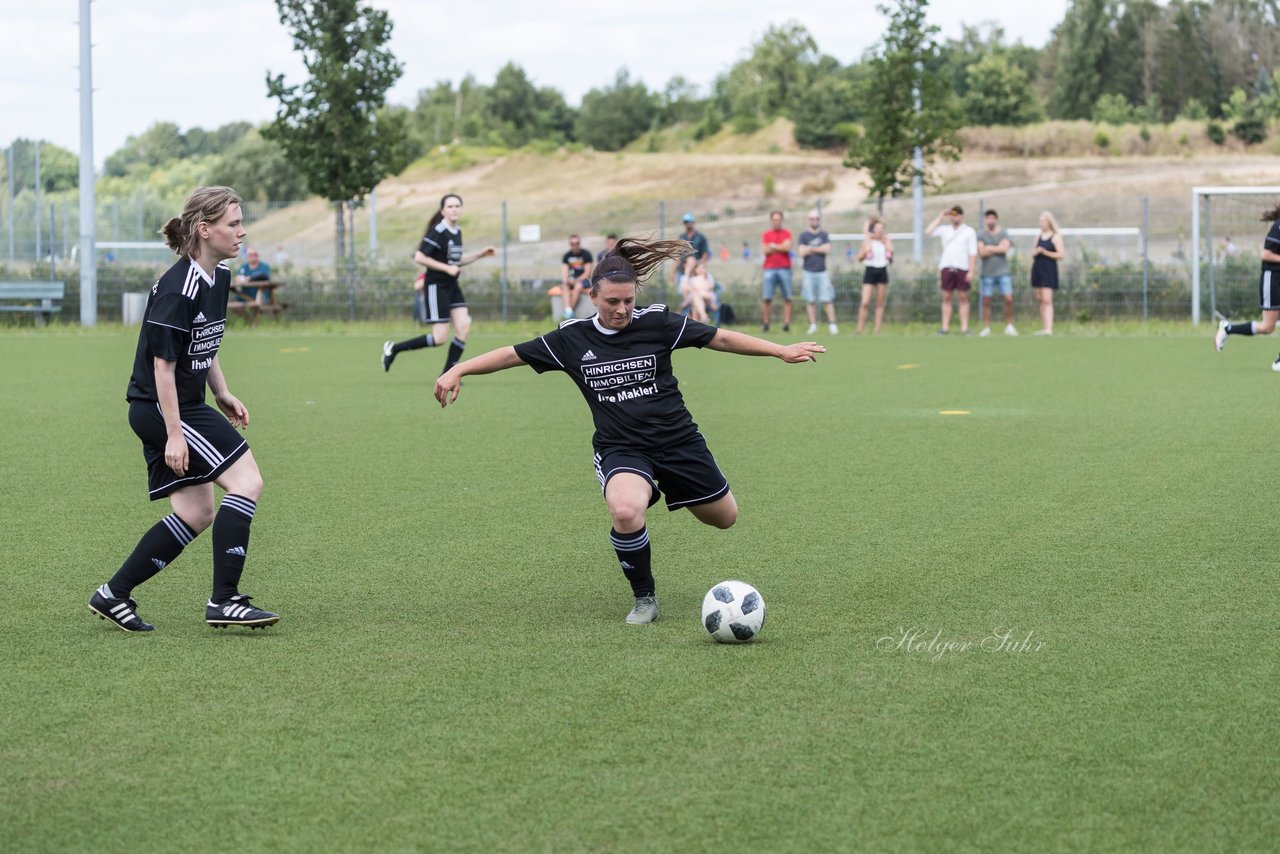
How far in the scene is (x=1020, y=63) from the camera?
108 meters

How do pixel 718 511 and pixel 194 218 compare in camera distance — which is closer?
pixel 194 218

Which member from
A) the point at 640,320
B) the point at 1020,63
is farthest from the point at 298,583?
the point at 1020,63

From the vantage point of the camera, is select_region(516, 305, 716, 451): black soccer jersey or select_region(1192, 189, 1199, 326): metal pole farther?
select_region(1192, 189, 1199, 326): metal pole

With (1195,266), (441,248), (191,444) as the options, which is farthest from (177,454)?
(1195,266)

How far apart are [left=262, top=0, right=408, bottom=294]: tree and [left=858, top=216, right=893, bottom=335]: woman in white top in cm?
1073

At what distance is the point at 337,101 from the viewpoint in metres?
30.2

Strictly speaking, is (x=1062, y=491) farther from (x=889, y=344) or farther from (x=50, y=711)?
(x=889, y=344)

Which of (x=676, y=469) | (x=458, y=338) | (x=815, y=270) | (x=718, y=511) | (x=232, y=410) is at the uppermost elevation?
(x=815, y=270)

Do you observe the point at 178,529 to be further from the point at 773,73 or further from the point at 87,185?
the point at 773,73

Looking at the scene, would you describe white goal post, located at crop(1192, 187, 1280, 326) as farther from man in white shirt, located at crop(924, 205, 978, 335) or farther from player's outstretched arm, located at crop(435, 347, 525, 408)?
player's outstretched arm, located at crop(435, 347, 525, 408)

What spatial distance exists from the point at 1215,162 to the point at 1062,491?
208 ft

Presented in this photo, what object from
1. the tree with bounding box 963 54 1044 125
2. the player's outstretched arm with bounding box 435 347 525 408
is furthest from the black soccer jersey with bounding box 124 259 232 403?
the tree with bounding box 963 54 1044 125

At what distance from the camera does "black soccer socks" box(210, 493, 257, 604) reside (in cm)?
564

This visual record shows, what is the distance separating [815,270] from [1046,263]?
349 cm
